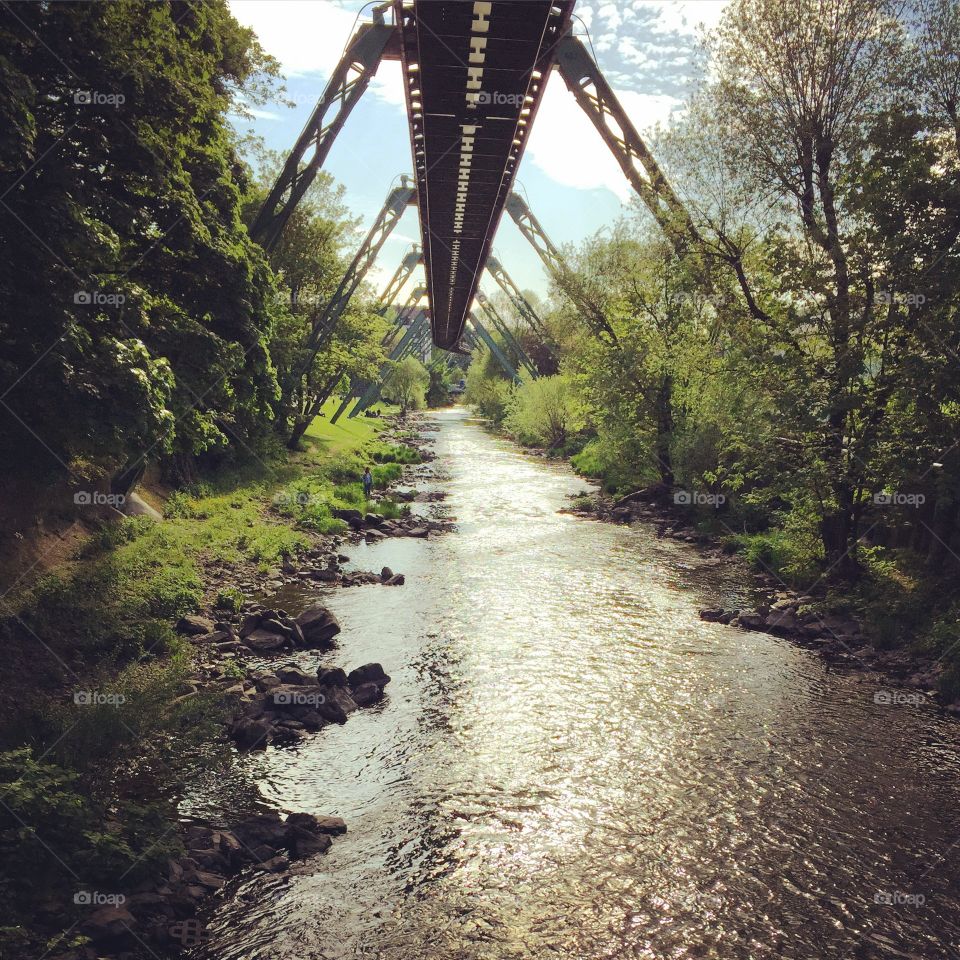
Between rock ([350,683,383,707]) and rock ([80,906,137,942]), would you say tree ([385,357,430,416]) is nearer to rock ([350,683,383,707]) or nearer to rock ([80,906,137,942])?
rock ([350,683,383,707])

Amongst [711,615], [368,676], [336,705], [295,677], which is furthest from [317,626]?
[711,615]

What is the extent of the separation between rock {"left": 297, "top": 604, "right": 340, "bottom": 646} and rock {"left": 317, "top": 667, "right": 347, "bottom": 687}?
2.03 metres

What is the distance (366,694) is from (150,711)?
328cm

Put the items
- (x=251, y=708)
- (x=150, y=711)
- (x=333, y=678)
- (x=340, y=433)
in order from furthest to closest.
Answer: (x=340, y=433) < (x=333, y=678) < (x=251, y=708) < (x=150, y=711)

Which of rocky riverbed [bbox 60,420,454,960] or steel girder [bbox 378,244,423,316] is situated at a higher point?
steel girder [bbox 378,244,423,316]

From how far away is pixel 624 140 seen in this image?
65.3ft

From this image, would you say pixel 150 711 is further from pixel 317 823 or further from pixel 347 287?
pixel 347 287

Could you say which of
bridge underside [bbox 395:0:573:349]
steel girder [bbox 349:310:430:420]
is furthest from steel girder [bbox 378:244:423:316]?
bridge underside [bbox 395:0:573:349]

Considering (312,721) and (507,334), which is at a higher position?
(507,334)

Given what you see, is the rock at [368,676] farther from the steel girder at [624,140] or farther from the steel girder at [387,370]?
the steel girder at [387,370]

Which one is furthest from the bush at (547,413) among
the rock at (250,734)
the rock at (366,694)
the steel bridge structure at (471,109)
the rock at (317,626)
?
the rock at (250,734)

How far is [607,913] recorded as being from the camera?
693 centimetres

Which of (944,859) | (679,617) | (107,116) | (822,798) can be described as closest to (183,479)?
(107,116)

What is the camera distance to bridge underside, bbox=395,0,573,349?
12891mm
